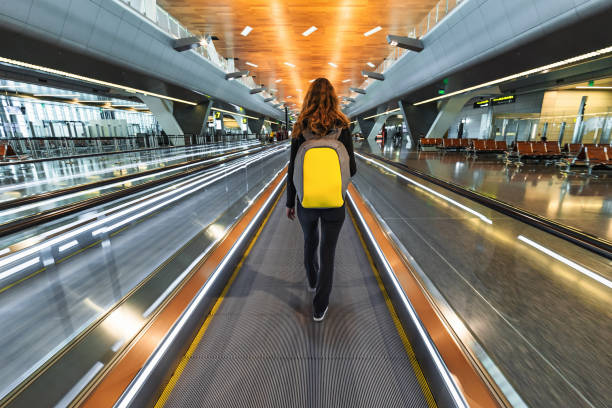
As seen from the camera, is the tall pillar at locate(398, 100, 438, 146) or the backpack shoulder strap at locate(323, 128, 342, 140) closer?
the backpack shoulder strap at locate(323, 128, 342, 140)

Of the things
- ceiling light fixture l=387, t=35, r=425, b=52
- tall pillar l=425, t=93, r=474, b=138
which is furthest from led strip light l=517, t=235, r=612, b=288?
tall pillar l=425, t=93, r=474, b=138

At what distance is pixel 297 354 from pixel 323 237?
0.89m

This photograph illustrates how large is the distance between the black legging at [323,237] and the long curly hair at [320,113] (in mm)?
589

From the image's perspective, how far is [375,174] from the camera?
10211 mm

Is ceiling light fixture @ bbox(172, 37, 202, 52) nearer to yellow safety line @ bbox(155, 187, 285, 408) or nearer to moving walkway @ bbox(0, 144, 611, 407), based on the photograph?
moving walkway @ bbox(0, 144, 611, 407)

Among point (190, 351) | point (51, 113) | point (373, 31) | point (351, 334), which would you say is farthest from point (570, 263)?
point (51, 113)

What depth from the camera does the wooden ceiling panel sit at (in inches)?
442

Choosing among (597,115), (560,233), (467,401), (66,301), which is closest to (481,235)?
(560,233)

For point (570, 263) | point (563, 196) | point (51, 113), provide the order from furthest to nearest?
point (51, 113) → point (563, 196) → point (570, 263)

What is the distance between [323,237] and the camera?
2.19 meters

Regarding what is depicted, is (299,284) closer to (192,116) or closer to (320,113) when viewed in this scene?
(320,113)

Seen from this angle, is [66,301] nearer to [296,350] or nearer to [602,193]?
[296,350]

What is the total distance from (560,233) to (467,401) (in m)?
1.55

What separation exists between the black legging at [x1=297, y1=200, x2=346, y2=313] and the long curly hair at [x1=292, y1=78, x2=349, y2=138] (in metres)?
0.59
